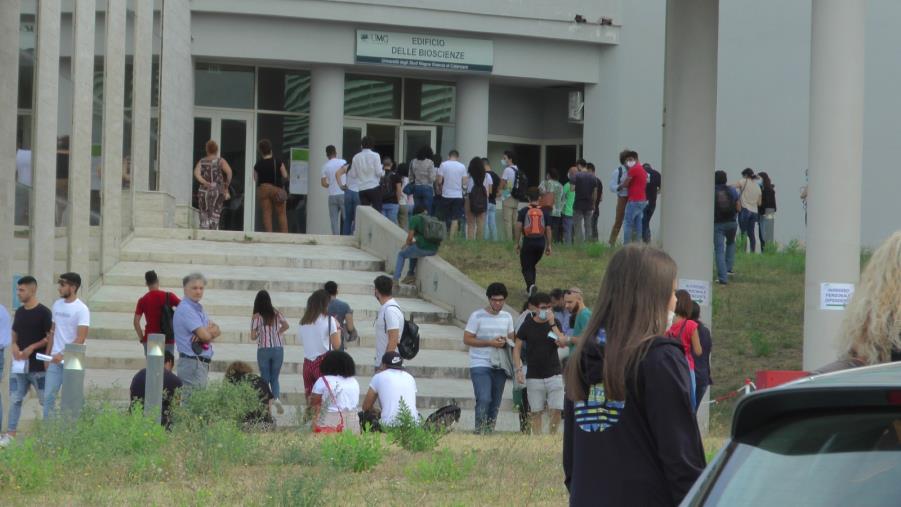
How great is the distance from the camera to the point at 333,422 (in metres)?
12.3

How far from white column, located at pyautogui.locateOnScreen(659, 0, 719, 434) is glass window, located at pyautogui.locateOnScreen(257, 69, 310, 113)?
18384 mm

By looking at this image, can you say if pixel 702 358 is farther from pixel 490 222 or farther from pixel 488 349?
pixel 490 222

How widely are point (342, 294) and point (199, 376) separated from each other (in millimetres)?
7139

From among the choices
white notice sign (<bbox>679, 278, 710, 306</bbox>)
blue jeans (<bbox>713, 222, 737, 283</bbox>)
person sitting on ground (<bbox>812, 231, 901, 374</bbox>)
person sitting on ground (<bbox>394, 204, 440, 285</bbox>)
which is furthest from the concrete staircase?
person sitting on ground (<bbox>812, 231, 901, 374</bbox>)

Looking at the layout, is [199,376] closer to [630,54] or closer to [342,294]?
[342,294]

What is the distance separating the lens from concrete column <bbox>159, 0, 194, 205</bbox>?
91.1 ft

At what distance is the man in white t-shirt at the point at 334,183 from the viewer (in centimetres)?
2630

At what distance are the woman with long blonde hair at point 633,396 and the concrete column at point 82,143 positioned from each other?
15533 millimetres

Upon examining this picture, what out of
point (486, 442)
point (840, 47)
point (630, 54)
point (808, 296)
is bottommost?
point (486, 442)

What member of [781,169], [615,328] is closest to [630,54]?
[781,169]

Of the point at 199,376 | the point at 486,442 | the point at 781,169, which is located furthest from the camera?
the point at 781,169

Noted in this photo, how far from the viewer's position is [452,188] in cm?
2730

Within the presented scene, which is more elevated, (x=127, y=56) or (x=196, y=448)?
(x=127, y=56)

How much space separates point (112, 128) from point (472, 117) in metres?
13.9
